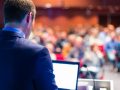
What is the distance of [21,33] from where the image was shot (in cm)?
185

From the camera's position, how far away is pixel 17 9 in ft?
6.02

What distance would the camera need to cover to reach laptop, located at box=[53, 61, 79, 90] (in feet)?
8.82

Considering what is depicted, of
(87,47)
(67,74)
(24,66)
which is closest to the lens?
(24,66)

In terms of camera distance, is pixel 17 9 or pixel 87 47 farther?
pixel 87 47

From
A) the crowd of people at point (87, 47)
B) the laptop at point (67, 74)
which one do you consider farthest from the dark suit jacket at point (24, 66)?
the crowd of people at point (87, 47)

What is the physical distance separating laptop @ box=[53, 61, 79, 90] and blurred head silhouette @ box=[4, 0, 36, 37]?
0.92 meters

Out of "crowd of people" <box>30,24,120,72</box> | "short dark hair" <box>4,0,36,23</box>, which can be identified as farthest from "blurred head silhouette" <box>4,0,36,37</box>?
"crowd of people" <box>30,24,120,72</box>

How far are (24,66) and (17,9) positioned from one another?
0.28 meters

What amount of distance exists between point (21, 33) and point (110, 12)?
1798 cm

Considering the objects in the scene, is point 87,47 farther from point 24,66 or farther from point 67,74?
point 24,66

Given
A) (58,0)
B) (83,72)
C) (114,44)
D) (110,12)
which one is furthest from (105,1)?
(83,72)

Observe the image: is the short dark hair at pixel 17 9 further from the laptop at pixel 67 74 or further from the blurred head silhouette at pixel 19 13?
the laptop at pixel 67 74

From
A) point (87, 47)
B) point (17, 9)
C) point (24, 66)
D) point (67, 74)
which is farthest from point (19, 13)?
point (87, 47)

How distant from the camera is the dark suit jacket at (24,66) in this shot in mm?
1765
